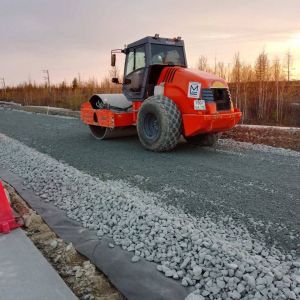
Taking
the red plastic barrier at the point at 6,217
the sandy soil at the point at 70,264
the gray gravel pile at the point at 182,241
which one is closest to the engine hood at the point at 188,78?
the gray gravel pile at the point at 182,241

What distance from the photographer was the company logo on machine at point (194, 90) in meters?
6.77

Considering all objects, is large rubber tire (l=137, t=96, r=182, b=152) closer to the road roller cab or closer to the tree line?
the road roller cab

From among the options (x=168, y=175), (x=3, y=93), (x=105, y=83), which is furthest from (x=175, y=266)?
(x=3, y=93)

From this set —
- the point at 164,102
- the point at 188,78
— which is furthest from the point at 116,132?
the point at 188,78

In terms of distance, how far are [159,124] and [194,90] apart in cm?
97

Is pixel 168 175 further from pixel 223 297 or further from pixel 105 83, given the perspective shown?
pixel 105 83

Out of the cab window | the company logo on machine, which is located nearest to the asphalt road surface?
the company logo on machine

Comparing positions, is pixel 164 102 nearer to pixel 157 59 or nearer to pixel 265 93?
pixel 157 59

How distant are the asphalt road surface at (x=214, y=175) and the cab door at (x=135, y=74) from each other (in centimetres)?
123

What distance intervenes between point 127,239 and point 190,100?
13.2 feet

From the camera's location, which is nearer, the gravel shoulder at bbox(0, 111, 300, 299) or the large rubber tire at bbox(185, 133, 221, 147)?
the gravel shoulder at bbox(0, 111, 300, 299)

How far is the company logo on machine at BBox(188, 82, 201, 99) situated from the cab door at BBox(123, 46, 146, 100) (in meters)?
1.47

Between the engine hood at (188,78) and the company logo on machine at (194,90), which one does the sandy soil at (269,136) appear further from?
the company logo on machine at (194,90)

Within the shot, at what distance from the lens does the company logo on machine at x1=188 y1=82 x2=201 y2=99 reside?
6.77 metres
